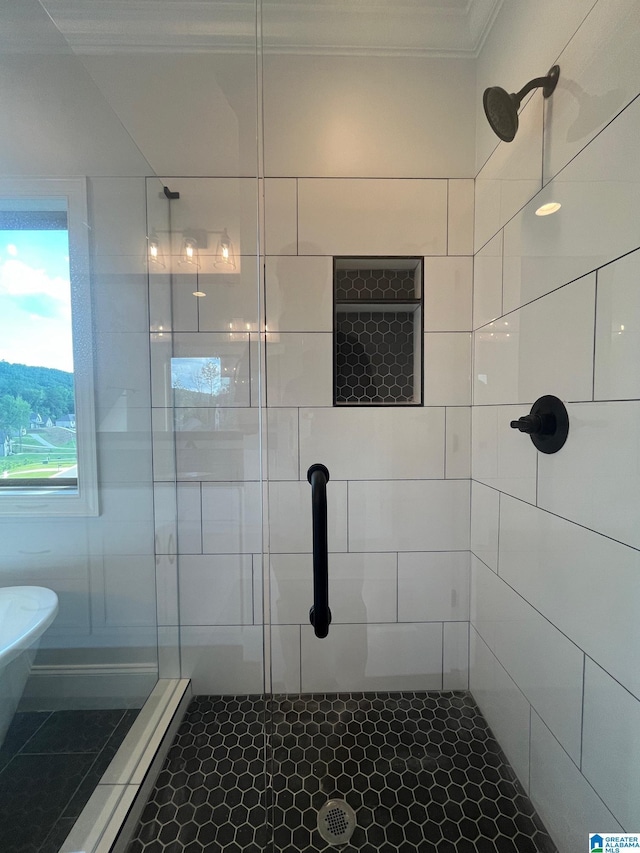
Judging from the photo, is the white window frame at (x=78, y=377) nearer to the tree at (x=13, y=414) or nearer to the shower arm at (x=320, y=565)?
the tree at (x=13, y=414)

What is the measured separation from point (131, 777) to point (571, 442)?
4.52 feet

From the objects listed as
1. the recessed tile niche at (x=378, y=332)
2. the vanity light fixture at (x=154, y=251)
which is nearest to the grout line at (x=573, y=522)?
the recessed tile niche at (x=378, y=332)

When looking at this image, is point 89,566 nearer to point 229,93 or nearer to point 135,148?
point 135,148

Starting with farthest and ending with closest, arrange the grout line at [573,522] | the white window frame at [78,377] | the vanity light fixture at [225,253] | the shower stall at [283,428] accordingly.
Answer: the vanity light fixture at [225,253] < the white window frame at [78,377] < the shower stall at [283,428] < the grout line at [573,522]

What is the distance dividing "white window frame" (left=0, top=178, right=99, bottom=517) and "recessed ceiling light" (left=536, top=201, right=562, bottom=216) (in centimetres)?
126

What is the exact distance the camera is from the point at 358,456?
3.80ft

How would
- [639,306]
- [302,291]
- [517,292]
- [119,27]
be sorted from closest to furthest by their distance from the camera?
[639,306]
[517,292]
[119,27]
[302,291]

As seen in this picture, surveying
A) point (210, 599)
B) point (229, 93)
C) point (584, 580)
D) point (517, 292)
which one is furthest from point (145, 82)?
point (584, 580)

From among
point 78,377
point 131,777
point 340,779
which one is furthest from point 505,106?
point 131,777

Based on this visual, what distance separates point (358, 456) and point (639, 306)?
2.57 ft

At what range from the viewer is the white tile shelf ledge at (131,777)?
781 millimetres

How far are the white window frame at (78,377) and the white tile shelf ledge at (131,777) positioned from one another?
657mm

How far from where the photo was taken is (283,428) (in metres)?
1.14

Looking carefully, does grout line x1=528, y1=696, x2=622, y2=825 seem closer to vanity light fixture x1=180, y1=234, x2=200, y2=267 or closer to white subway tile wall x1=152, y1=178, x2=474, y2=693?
white subway tile wall x1=152, y1=178, x2=474, y2=693
